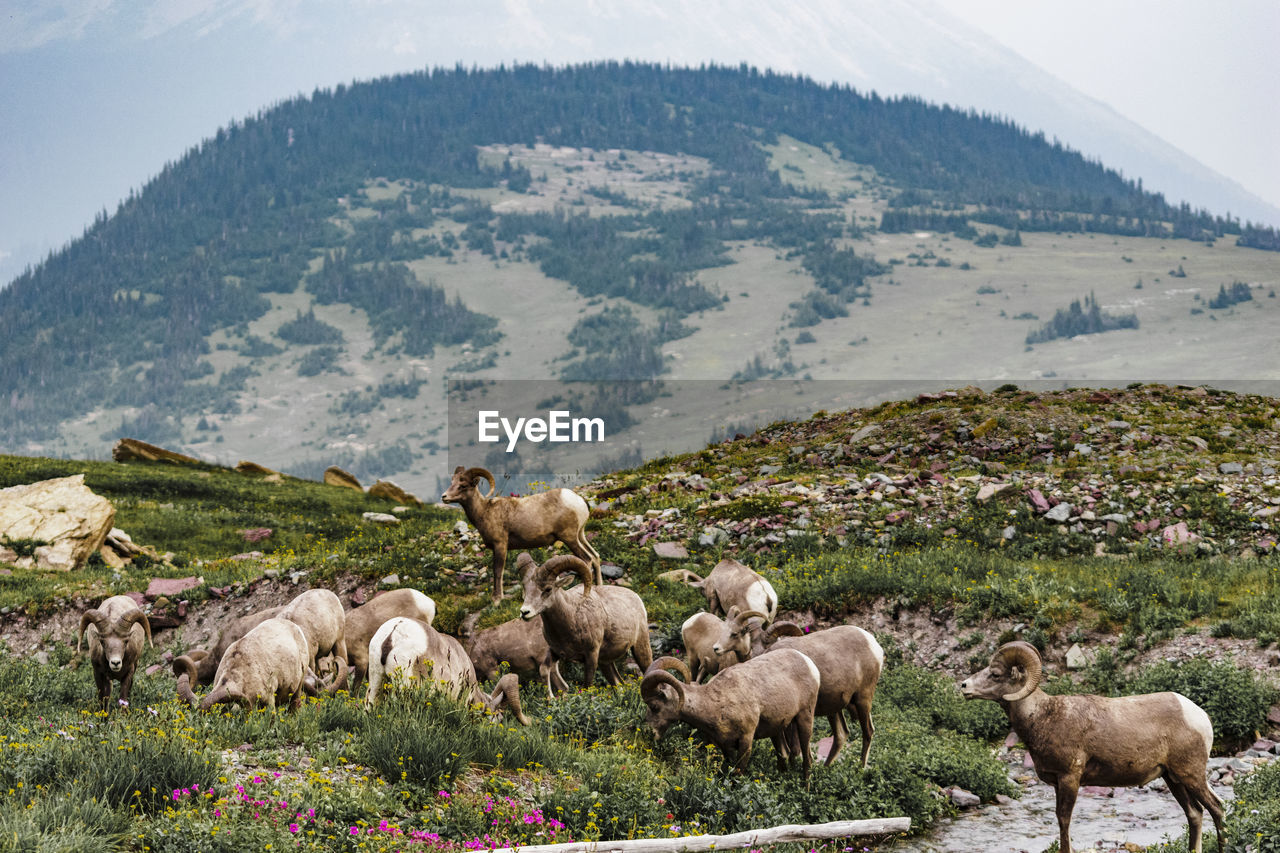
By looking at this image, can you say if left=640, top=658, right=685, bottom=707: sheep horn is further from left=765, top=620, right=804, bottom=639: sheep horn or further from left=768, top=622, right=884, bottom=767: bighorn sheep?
left=765, top=620, right=804, bottom=639: sheep horn

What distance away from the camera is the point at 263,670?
12750mm

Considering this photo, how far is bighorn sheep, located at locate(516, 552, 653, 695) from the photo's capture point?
1375cm

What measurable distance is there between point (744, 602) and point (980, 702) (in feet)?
12.6

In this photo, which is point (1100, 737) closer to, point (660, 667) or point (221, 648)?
point (660, 667)

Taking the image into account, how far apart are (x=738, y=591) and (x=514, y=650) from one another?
136 inches

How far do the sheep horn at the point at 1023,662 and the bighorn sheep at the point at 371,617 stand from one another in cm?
857

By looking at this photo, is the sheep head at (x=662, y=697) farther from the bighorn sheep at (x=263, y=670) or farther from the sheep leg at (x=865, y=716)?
the bighorn sheep at (x=263, y=670)

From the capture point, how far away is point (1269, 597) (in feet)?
52.9

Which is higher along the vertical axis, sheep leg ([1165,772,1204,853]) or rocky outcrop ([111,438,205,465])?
sheep leg ([1165,772,1204,853])

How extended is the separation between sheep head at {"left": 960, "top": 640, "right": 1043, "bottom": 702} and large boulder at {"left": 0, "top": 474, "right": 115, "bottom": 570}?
27.2 m

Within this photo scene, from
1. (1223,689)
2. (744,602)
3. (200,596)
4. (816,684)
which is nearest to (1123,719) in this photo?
(816,684)

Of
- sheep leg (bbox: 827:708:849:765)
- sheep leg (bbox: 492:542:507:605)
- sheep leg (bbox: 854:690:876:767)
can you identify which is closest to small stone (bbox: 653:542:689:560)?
sheep leg (bbox: 492:542:507:605)

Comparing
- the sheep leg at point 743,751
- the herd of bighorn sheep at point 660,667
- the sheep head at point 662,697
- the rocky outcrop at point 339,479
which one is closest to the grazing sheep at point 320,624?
the herd of bighorn sheep at point 660,667

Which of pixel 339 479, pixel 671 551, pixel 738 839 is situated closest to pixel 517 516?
pixel 671 551
